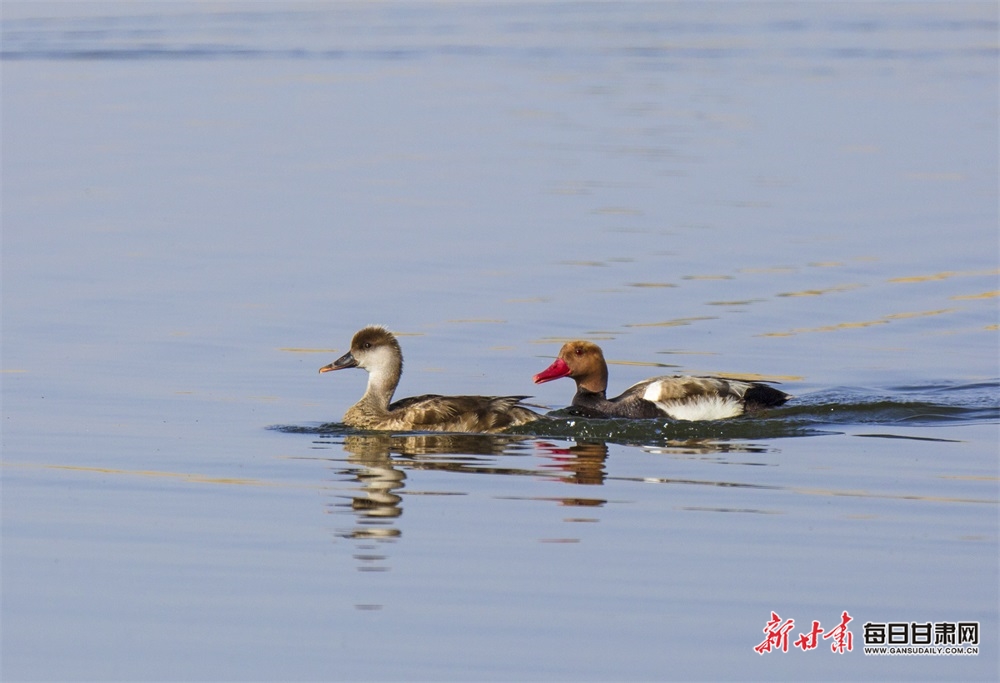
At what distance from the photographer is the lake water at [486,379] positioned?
8.80 m

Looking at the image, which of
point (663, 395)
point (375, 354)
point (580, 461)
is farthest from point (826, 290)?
point (580, 461)

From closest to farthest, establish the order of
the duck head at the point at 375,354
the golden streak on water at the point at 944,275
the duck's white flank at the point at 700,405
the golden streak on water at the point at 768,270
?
the duck's white flank at the point at 700,405 < the duck head at the point at 375,354 < the golden streak on water at the point at 944,275 < the golden streak on water at the point at 768,270

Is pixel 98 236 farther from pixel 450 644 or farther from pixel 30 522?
pixel 450 644

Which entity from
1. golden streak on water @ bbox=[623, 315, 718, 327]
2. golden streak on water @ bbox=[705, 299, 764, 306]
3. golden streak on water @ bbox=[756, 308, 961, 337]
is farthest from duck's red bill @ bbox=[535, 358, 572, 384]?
golden streak on water @ bbox=[705, 299, 764, 306]

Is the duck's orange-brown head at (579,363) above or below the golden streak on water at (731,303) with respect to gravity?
below

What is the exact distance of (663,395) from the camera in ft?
47.0

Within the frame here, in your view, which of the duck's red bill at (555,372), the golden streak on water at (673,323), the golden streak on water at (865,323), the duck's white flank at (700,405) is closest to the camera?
the duck's white flank at (700,405)

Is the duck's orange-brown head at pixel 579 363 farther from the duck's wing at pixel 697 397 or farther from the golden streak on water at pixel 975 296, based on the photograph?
the golden streak on water at pixel 975 296

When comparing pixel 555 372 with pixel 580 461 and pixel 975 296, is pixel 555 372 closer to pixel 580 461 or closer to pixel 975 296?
pixel 580 461

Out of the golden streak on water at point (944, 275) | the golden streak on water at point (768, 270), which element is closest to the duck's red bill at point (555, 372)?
the golden streak on water at point (768, 270)

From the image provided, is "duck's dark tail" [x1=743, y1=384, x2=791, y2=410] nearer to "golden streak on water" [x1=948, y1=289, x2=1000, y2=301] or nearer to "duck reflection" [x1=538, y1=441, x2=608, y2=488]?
"duck reflection" [x1=538, y1=441, x2=608, y2=488]

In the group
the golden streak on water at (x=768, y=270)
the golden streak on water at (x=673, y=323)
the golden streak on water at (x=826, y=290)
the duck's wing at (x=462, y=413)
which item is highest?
the golden streak on water at (x=768, y=270)

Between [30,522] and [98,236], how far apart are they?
1321 centimetres

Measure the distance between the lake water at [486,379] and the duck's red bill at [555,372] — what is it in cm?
74
